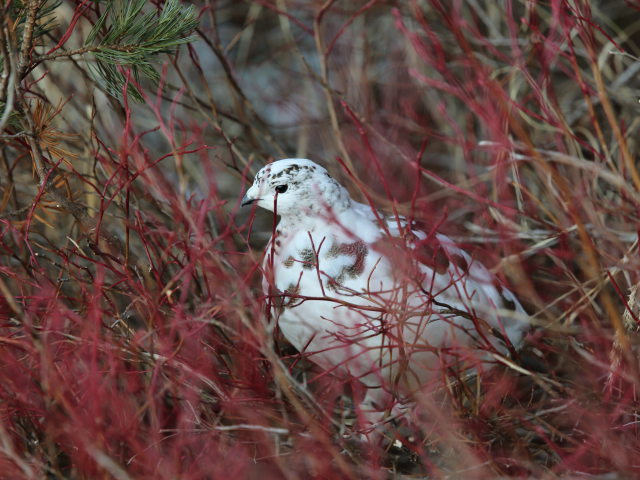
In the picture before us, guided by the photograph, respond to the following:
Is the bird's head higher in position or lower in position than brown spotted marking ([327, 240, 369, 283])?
higher

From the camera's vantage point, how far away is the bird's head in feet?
5.02

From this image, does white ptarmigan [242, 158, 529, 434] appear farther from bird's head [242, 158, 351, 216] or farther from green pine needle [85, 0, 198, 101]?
green pine needle [85, 0, 198, 101]

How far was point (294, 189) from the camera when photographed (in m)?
1.53

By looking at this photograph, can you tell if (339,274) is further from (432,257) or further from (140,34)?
(140,34)

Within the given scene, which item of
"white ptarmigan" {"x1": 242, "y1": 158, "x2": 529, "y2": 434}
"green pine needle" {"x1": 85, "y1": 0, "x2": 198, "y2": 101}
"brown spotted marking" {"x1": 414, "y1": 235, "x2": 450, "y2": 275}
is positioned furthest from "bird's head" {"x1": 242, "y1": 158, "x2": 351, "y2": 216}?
"green pine needle" {"x1": 85, "y1": 0, "x2": 198, "y2": 101}

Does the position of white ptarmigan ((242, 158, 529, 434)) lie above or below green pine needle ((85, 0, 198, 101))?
below

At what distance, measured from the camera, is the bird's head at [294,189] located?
153 centimetres

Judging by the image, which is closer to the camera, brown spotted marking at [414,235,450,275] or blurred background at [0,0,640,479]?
blurred background at [0,0,640,479]

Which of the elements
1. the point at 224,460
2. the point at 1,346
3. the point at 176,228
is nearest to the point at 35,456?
the point at 1,346

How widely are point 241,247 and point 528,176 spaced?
90 cm

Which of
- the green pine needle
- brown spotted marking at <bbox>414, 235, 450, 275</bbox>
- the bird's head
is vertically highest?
the green pine needle

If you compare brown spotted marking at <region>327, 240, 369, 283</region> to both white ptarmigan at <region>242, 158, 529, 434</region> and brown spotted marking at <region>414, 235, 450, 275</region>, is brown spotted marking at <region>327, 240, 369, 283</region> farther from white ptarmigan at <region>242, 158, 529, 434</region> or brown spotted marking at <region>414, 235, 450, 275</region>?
brown spotted marking at <region>414, 235, 450, 275</region>

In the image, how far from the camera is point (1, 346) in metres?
1.37

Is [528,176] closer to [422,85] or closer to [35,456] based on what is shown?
[422,85]
